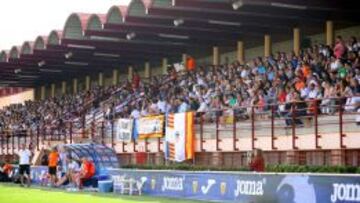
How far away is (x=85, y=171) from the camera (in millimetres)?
31719

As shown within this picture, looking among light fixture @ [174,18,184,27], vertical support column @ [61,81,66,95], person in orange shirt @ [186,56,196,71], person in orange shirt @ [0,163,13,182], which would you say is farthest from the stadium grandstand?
vertical support column @ [61,81,66,95]

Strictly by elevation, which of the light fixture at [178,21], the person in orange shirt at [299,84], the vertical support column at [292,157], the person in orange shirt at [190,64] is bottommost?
the vertical support column at [292,157]

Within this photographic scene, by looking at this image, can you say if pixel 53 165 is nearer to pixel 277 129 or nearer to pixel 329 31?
pixel 277 129

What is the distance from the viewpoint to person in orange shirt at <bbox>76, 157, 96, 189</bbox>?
31605 mm

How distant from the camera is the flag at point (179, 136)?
29234mm

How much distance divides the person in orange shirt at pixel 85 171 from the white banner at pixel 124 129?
243 cm

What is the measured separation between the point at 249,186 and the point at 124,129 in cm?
1383

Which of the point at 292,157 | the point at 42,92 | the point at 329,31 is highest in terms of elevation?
the point at 329,31

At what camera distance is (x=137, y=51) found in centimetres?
4622

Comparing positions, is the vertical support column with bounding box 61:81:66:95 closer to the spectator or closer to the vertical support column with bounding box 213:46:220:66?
the vertical support column with bounding box 213:46:220:66

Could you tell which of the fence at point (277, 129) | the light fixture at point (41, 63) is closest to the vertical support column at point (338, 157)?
the fence at point (277, 129)

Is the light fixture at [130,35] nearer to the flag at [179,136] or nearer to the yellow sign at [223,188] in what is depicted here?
the flag at [179,136]

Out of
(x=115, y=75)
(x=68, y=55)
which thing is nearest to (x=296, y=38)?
(x=68, y=55)

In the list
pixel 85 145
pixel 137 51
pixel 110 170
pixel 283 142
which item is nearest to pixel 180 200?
pixel 283 142
